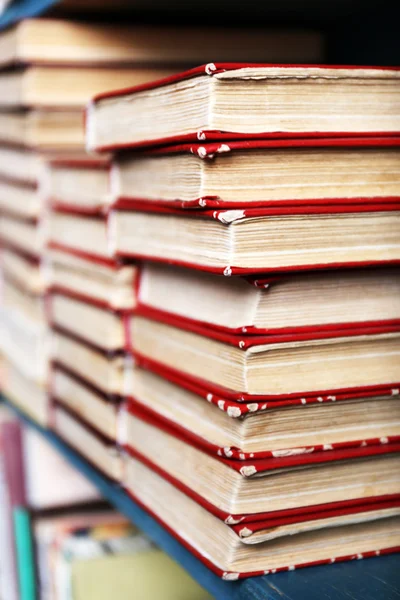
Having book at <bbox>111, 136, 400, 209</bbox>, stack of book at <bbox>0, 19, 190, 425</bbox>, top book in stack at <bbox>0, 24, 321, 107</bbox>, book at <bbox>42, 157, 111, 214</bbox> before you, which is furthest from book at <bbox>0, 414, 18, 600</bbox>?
book at <bbox>111, 136, 400, 209</bbox>

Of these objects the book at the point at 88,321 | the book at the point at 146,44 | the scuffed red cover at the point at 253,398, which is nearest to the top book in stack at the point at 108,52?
the book at the point at 146,44

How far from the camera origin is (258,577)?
2.16 ft

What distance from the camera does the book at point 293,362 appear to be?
2.08 feet

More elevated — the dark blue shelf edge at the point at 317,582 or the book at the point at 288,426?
the book at the point at 288,426

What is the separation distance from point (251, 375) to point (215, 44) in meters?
0.53

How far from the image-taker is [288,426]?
2.14 feet

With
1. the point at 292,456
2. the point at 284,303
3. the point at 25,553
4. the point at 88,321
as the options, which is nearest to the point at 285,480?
the point at 292,456

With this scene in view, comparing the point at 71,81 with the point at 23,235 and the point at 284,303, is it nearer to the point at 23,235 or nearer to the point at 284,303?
the point at 23,235

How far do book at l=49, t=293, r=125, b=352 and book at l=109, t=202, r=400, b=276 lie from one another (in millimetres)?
203

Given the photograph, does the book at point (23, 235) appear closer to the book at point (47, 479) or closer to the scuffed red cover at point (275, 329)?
the book at point (47, 479)

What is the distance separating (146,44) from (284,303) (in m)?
0.50

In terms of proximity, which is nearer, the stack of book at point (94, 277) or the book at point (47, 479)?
the stack of book at point (94, 277)

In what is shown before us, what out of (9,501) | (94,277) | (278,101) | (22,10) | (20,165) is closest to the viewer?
(278,101)

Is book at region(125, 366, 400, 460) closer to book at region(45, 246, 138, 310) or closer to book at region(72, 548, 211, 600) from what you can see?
book at region(45, 246, 138, 310)
